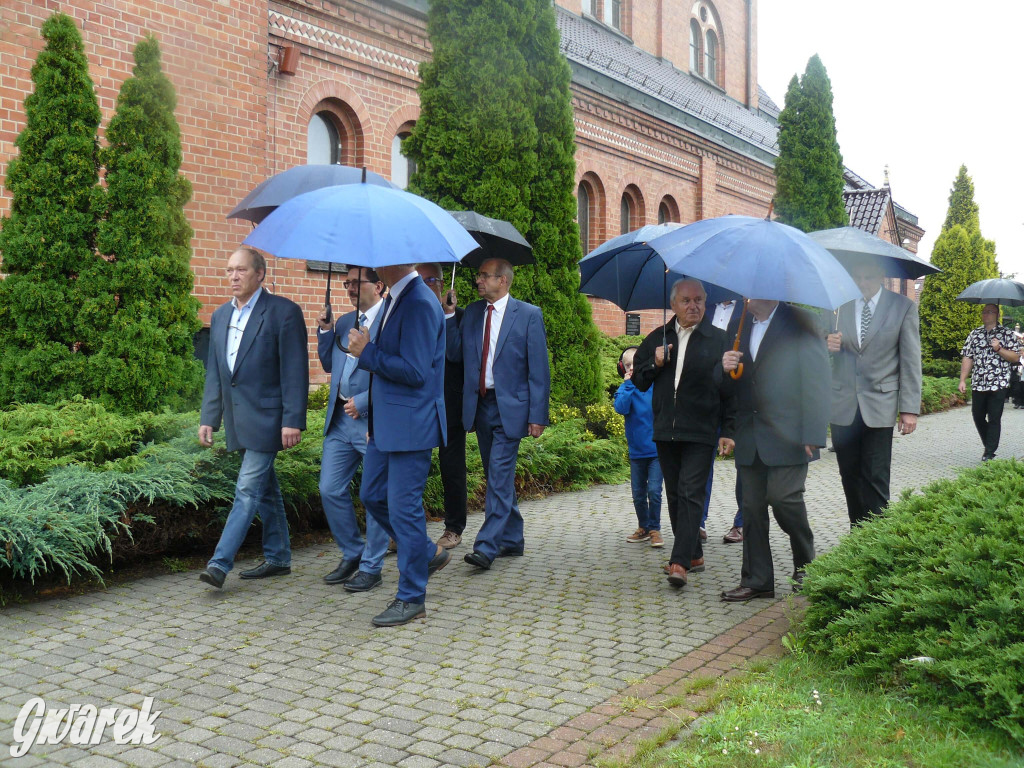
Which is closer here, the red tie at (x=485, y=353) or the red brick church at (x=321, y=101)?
the red tie at (x=485, y=353)

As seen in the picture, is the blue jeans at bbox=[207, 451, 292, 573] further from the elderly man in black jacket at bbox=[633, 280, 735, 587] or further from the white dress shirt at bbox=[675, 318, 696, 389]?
the white dress shirt at bbox=[675, 318, 696, 389]

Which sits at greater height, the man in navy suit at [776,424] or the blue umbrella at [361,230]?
the blue umbrella at [361,230]

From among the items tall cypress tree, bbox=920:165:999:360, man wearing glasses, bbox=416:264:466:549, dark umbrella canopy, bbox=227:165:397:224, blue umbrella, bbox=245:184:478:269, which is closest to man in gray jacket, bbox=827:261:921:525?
man wearing glasses, bbox=416:264:466:549

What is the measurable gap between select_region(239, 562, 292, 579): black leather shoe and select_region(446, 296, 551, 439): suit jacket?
1.58 meters

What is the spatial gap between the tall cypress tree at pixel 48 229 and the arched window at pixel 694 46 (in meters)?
22.6

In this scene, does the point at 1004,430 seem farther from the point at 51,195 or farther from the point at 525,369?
the point at 51,195

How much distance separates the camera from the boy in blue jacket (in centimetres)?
744

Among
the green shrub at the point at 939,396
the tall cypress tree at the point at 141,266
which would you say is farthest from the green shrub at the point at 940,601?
the green shrub at the point at 939,396

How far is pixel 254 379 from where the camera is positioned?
586cm

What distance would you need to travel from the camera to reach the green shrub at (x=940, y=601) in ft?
11.7

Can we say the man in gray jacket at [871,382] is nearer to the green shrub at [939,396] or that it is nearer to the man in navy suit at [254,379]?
the man in navy suit at [254,379]

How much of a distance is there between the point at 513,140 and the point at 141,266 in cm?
458

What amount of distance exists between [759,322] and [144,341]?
5.16 m

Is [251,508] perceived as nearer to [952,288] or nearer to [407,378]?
[407,378]
